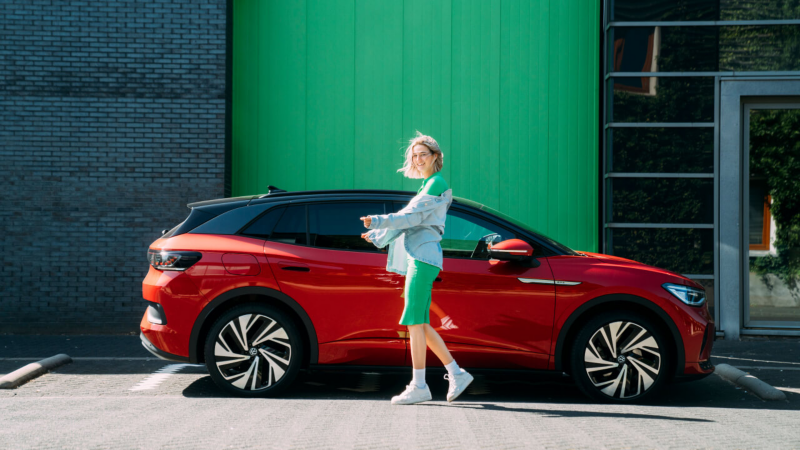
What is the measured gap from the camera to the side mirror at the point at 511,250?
5.25m

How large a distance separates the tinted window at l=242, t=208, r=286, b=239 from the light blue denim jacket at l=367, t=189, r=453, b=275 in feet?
3.17

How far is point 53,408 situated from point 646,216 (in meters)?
7.35

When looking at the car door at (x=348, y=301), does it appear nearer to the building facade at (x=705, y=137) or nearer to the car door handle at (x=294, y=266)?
the car door handle at (x=294, y=266)

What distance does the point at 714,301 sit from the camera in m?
9.30

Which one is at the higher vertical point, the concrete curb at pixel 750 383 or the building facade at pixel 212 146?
the building facade at pixel 212 146

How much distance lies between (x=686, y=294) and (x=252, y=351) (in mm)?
3328

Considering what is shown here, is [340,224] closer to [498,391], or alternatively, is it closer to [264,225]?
[264,225]

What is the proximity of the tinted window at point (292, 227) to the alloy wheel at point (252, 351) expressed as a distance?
0.63 meters

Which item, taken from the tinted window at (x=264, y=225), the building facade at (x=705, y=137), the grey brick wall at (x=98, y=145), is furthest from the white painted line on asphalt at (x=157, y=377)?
the building facade at (x=705, y=137)

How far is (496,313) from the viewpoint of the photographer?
5.36 meters

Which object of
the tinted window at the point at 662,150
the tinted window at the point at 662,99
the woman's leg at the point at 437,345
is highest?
the tinted window at the point at 662,99

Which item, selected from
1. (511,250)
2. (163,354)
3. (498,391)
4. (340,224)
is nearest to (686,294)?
(511,250)

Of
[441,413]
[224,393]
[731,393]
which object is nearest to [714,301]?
[731,393]

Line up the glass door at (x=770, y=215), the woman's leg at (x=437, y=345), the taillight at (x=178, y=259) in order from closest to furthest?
1. the woman's leg at (x=437, y=345)
2. the taillight at (x=178, y=259)
3. the glass door at (x=770, y=215)
